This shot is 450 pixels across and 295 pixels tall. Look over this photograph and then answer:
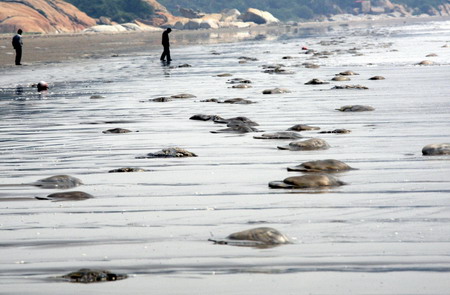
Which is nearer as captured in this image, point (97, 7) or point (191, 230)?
point (191, 230)

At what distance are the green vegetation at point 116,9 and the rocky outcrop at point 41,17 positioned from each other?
8552 millimetres

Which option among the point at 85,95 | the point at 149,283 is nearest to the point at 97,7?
the point at 85,95

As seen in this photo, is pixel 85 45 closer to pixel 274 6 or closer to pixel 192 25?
pixel 192 25

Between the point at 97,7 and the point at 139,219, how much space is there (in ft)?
413

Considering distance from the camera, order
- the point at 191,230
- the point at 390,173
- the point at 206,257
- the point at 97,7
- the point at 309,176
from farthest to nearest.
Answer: the point at 97,7 → the point at 390,173 → the point at 309,176 → the point at 191,230 → the point at 206,257

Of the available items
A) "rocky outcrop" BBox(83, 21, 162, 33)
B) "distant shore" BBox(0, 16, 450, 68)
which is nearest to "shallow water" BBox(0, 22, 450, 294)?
"distant shore" BBox(0, 16, 450, 68)

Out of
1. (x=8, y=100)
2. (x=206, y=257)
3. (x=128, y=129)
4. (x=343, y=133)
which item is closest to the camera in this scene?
(x=206, y=257)

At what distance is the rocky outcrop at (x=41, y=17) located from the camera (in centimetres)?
10031

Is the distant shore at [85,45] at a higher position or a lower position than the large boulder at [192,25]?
higher

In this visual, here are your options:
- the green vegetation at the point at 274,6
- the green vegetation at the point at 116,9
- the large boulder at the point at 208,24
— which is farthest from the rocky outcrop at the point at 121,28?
the green vegetation at the point at 274,6

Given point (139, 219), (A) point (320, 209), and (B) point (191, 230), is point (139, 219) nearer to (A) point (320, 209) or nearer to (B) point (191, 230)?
(B) point (191, 230)

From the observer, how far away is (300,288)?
4836 mm

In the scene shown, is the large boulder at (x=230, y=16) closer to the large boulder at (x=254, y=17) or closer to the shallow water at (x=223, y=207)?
the large boulder at (x=254, y=17)

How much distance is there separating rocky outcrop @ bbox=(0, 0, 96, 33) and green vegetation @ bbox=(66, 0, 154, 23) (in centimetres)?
855
